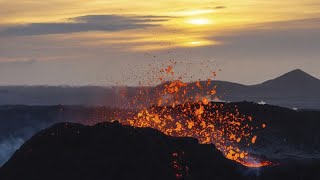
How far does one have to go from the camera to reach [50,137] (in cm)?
10112

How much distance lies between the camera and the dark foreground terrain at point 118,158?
92.9 m

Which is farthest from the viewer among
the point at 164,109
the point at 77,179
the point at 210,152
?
the point at 164,109

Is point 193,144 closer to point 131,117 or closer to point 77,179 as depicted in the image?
point 77,179

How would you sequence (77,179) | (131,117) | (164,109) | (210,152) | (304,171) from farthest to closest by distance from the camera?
1. (164,109)
2. (131,117)
3. (304,171)
4. (210,152)
5. (77,179)

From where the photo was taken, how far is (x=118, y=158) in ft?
309

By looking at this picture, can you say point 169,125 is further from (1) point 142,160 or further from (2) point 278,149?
(1) point 142,160

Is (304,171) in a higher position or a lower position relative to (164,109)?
higher

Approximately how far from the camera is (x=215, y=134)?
16538 centimetres

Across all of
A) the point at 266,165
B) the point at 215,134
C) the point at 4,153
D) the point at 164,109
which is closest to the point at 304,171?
the point at 266,165

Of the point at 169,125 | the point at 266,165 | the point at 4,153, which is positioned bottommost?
the point at 4,153

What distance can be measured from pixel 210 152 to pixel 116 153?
11.0 m

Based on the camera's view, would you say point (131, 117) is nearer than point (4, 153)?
Yes

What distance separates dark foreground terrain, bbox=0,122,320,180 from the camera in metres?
92.9

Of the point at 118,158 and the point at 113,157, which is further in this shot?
the point at 113,157
